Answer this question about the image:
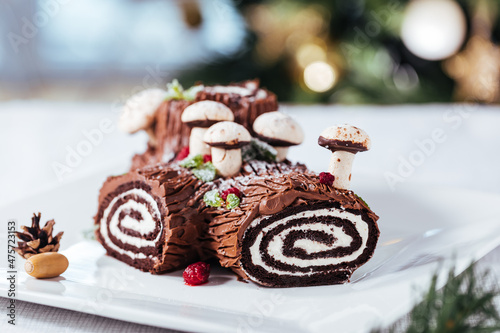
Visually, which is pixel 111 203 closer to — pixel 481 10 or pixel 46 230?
pixel 46 230

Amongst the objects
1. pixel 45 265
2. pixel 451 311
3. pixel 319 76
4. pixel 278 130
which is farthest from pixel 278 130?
pixel 319 76

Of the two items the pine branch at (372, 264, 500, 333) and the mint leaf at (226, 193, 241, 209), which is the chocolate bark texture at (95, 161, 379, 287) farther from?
the pine branch at (372, 264, 500, 333)

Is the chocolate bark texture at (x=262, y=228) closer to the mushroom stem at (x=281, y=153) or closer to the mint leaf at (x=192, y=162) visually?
the mint leaf at (x=192, y=162)

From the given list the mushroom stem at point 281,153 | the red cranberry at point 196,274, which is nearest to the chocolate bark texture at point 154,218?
the red cranberry at point 196,274

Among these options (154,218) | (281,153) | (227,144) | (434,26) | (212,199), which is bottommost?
(154,218)

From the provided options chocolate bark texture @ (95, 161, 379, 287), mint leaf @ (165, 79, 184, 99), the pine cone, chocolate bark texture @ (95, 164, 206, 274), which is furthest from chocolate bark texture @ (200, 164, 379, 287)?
mint leaf @ (165, 79, 184, 99)

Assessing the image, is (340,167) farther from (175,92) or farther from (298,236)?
(175,92)
